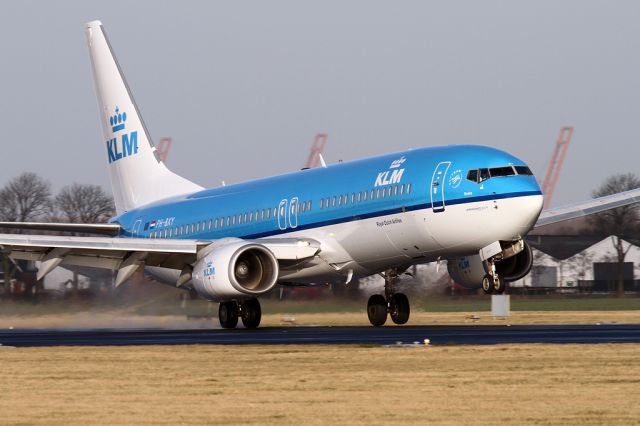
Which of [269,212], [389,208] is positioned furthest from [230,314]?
[389,208]

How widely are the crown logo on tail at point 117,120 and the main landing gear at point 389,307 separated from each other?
1431 centimetres

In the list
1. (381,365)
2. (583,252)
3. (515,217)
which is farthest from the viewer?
(583,252)

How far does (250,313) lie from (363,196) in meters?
5.78

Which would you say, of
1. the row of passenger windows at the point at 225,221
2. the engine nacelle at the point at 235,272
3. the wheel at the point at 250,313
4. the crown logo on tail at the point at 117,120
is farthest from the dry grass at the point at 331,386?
the crown logo on tail at the point at 117,120

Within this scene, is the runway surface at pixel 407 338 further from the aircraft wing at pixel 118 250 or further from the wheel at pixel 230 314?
the wheel at pixel 230 314

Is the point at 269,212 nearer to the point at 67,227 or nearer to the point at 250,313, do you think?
the point at 250,313

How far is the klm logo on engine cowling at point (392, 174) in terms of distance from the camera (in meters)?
32.8

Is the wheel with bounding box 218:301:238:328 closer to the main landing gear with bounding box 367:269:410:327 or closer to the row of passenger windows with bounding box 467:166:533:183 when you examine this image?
the main landing gear with bounding box 367:269:410:327

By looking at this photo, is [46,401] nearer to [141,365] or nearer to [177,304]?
[141,365]

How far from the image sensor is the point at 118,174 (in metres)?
47.2

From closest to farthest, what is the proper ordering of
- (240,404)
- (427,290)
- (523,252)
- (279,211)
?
1. (240,404)
2. (523,252)
3. (279,211)
4. (427,290)

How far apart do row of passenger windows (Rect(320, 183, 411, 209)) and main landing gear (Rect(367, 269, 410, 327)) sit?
300 cm

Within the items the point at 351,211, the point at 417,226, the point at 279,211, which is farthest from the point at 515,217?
the point at 279,211

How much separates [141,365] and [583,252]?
267ft
